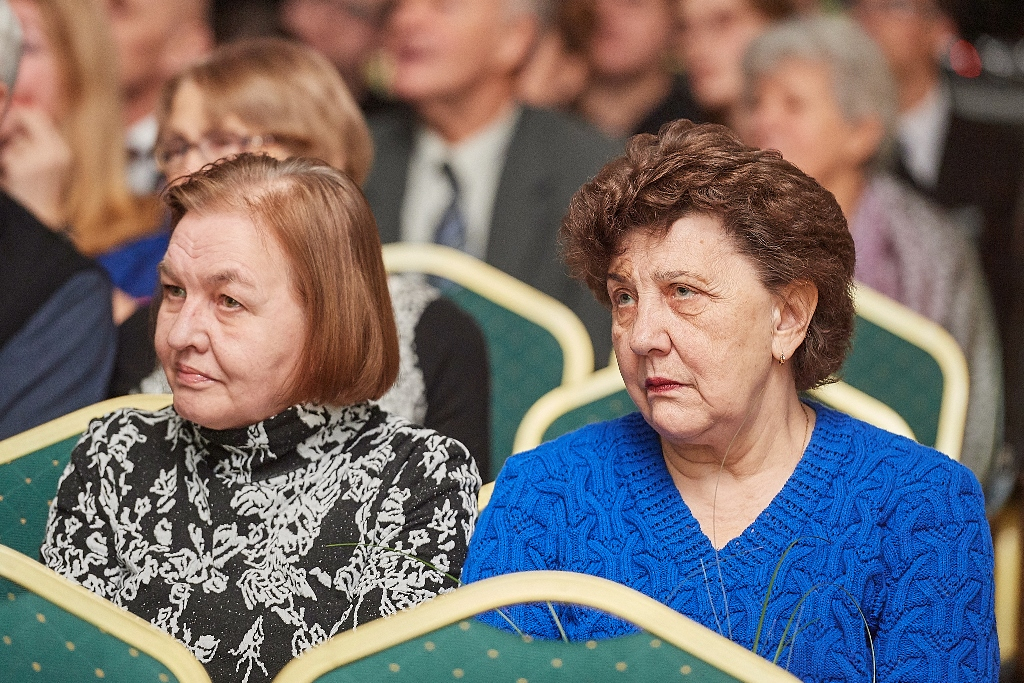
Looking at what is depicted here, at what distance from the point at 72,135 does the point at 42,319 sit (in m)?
1.31

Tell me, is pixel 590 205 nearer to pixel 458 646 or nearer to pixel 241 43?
pixel 458 646

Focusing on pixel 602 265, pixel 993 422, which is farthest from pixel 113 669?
pixel 993 422

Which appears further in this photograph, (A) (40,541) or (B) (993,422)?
(B) (993,422)

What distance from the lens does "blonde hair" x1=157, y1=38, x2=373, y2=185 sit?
2291mm

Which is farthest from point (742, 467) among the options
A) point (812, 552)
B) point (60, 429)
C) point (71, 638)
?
point (60, 429)

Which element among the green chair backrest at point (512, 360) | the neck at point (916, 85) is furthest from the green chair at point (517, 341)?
the neck at point (916, 85)

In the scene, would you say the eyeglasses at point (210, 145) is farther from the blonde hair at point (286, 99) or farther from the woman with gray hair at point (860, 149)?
the woman with gray hair at point (860, 149)

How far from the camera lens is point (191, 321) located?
156cm

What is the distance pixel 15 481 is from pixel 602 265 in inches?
36.8

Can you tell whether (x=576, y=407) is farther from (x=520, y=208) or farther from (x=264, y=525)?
(x=520, y=208)

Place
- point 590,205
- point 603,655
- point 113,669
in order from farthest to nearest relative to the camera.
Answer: point 590,205
point 113,669
point 603,655

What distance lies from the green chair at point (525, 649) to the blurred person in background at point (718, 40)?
327 cm

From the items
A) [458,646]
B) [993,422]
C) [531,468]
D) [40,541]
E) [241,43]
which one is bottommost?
[40,541]

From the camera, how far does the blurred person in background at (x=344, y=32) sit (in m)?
4.17
